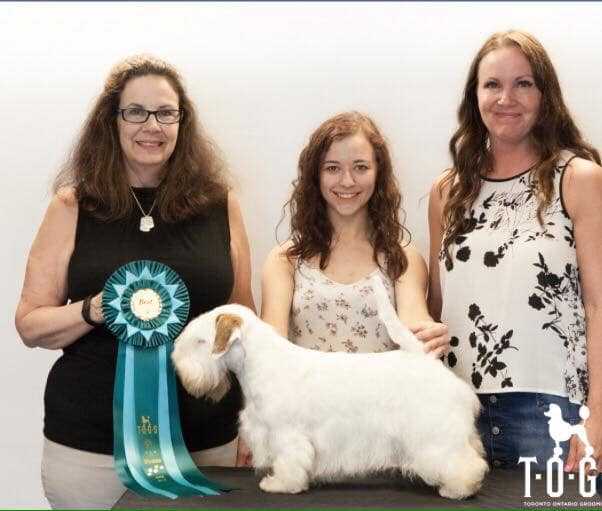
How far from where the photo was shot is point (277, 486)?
181 cm

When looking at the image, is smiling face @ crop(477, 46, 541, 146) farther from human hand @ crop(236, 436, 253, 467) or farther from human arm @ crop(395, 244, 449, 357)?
human hand @ crop(236, 436, 253, 467)

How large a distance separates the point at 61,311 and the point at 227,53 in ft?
3.94

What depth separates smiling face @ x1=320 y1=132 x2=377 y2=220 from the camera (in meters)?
2.21

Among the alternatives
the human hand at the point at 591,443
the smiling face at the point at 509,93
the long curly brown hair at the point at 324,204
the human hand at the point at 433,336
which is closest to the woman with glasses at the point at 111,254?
the long curly brown hair at the point at 324,204

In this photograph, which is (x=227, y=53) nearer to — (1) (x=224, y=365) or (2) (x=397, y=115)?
(2) (x=397, y=115)

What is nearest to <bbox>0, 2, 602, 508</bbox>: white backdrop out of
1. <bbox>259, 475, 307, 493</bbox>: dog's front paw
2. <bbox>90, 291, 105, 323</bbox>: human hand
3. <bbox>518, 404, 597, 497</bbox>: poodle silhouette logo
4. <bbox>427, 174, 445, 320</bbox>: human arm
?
<bbox>427, 174, 445, 320</bbox>: human arm

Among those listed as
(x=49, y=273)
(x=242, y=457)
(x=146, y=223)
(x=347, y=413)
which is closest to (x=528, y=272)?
(x=347, y=413)

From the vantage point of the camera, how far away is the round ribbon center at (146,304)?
211cm

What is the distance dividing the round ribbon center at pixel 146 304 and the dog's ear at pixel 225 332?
1.14ft

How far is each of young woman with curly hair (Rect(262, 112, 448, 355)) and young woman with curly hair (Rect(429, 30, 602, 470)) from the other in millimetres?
156

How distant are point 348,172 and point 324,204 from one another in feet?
0.46

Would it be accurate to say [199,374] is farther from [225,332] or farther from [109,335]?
[109,335]

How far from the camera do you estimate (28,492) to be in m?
3.08

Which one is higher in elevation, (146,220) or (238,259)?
(146,220)
